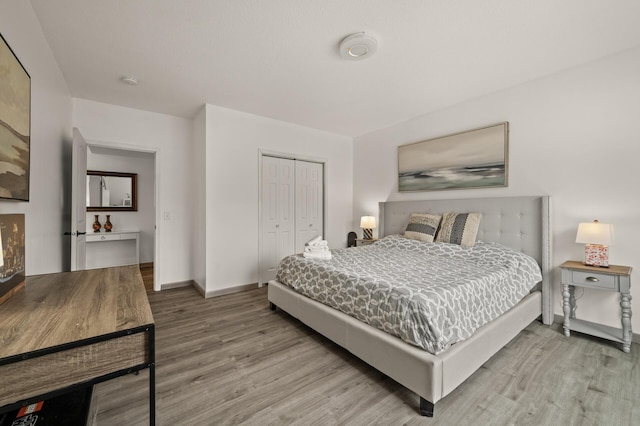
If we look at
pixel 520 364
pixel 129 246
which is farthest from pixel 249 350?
pixel 129 246

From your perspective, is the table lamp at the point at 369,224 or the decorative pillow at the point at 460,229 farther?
the table lamp at the point at 369,224

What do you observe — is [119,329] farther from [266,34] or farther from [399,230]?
[399,230]

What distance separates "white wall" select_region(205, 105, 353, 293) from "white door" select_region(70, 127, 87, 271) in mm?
1242

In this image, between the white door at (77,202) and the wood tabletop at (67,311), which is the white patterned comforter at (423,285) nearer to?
the wood tabletop at (67,311)

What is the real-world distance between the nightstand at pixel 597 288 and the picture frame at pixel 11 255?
3.84 meters

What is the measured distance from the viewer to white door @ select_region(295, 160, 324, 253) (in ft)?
14.8

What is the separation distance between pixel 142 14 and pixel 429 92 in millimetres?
2828

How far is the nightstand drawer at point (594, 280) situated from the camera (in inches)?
87.8

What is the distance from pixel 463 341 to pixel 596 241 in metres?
1.64

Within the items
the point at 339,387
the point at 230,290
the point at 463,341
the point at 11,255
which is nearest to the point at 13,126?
the point at 11,255

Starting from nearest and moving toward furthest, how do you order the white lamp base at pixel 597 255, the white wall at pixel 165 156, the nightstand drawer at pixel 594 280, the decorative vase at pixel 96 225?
the nightstand drawer at pixel 594 280 < the white lamp base at pixel 597 255 < the white wall at pixel 165 156 < the decorative vase at pixel 96 225

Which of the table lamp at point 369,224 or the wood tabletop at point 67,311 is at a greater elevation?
the table lamp at point 369,224

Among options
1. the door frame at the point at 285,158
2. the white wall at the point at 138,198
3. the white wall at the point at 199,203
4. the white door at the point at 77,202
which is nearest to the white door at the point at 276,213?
the door frame at the point at 285,158

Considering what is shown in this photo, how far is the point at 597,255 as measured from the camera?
93.9 inches
